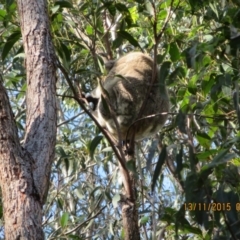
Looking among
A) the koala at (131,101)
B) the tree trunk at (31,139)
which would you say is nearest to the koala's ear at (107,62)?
the koala at (131,101)

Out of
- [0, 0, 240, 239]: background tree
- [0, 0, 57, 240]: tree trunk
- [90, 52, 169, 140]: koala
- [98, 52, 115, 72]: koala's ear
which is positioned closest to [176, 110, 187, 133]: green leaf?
[0, 0, 240, 239]: background tree

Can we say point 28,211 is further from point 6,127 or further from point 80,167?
point 80,167

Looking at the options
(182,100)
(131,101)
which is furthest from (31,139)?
(131,101)

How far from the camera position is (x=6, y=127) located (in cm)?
235

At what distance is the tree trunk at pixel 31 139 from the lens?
Answer: 2.19 metres

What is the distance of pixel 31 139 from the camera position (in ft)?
8.00

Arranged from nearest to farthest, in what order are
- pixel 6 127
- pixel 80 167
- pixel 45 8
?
1. pixel 6 127
2. pixel 45 8
3. pixel 80 167

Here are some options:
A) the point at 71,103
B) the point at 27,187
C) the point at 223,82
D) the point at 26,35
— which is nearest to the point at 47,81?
the point at 26,35

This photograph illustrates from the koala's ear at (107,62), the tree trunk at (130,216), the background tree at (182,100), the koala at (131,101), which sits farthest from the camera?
the koala at (131,101)

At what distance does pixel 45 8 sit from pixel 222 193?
1.26 m

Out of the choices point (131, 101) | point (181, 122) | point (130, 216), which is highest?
point (131, 101)

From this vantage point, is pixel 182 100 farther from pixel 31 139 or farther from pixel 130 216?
pixel 31 139

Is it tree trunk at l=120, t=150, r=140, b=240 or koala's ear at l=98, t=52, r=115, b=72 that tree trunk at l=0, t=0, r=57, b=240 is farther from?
koala's ear at l=98, t=52, r=115, b=72

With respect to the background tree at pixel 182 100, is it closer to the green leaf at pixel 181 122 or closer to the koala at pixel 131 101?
the green leaf at pixel 181 122
